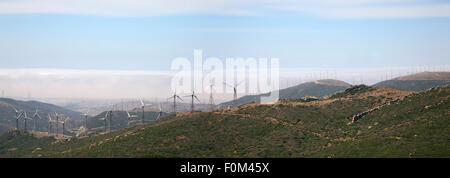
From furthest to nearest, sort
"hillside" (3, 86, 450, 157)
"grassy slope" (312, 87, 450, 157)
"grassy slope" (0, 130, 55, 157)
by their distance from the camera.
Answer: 1. "grassy slope" (0, 130, 55, 157)
2. "hillside" (3, 86, 450, 157)
3. "grassy slope" (312, 87, 450, 157)

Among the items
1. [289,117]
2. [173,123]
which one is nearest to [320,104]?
[289,117]

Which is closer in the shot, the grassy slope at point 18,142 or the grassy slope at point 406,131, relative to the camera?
the grassy slope at point 406,131

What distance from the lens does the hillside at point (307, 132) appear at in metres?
87.4

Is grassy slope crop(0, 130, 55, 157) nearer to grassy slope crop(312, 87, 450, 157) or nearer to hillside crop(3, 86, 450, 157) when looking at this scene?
hillside crop(3, 86, 450, 157)

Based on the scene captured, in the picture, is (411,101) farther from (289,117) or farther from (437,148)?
(437,148)

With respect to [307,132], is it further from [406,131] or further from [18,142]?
[18,142]

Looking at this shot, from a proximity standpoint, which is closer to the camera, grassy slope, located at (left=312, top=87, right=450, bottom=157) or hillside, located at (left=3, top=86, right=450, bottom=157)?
grassy slope, located at (left=312, top=87, right=450, bottom=157)

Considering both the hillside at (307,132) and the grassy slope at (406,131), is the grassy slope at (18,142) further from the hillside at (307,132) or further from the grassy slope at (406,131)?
the grassy slope at (406,131)

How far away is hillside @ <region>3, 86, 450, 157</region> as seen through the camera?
3440 inches

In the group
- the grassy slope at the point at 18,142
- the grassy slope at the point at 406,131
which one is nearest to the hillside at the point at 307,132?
the grassy slope at the point at 406,131

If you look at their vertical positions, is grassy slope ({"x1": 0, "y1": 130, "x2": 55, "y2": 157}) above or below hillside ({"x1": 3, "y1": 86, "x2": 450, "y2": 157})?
below

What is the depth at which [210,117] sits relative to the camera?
12494 centimetres

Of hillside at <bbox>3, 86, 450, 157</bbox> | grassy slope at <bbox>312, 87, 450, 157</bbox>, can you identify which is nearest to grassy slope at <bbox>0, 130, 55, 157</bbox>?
hillside at <bbox>3, 86, 450, 157</bbox>

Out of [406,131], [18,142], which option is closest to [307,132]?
[406,131]
